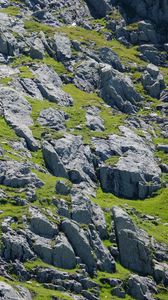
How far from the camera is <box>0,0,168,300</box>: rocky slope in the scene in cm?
9781

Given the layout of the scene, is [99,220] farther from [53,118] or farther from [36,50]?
[36,50]

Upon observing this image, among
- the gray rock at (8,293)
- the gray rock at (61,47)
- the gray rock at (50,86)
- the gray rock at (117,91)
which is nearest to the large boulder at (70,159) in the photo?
the gray rock at (50,86)

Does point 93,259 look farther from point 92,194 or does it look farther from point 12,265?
point 92,194

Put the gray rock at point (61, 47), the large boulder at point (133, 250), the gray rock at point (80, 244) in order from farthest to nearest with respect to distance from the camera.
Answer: the gray rock at point (61, 47) < the large boulder at point (133, 250) < the gray rock at point (80, 244)

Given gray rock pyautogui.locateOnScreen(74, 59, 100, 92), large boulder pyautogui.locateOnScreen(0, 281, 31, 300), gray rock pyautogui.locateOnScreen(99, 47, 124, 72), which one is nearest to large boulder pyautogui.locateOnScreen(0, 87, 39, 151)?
gray rock pyautogui.locateOnScreen(74, 59, 100, 92)

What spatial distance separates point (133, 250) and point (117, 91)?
67758mm

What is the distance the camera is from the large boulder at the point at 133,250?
106m

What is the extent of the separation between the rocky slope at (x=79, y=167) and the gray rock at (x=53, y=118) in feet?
0.96

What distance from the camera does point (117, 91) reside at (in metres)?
168

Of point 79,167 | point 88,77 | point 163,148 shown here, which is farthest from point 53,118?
point 88,77

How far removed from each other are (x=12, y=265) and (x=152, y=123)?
7794cm

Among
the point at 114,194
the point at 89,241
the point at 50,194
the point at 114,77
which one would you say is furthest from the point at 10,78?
the point at 89,241

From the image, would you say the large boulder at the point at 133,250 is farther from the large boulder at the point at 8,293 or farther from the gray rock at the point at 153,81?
the gray rock at the point at 153,81

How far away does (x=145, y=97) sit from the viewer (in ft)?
577
